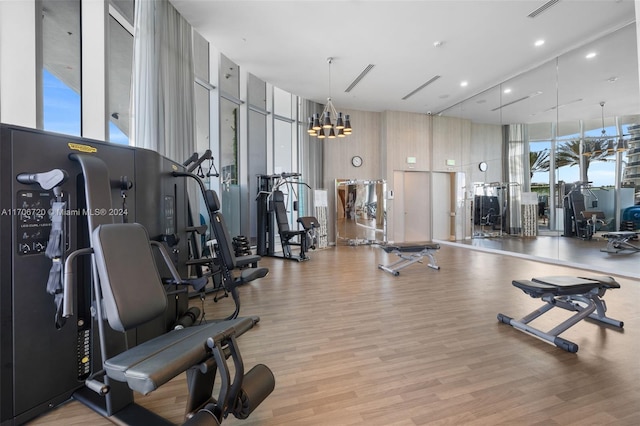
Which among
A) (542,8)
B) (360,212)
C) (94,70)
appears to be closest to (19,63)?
(94,70)

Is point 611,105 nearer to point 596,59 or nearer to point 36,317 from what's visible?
point 596,59

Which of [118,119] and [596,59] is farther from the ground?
[596,59]

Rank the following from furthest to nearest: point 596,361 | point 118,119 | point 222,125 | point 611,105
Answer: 1. point 222,125
2. point 611,105
3. point 118,119
4. point 596,361

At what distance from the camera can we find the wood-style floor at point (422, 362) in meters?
1.70

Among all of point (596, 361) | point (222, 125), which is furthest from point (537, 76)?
point (222, 125)

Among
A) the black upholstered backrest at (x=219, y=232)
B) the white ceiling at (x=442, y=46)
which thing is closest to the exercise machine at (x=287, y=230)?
the white ceiling at (x=442, y=46)

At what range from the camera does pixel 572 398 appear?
1.83m

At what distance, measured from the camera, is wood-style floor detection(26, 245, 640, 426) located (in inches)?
67.0

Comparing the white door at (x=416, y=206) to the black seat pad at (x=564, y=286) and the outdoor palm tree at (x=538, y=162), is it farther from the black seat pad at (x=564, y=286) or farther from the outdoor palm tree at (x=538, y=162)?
the black seat pad at (x=564, y=286)

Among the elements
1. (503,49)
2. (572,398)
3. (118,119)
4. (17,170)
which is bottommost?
(572,398)

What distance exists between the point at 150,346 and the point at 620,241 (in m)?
7.29

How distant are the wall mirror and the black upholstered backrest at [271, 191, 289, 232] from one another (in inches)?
97.8

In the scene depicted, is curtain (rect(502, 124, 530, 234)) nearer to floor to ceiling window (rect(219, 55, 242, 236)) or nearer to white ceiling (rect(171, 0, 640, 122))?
white ceiling (rect(171, 0, 640, 122))

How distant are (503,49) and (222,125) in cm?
572
